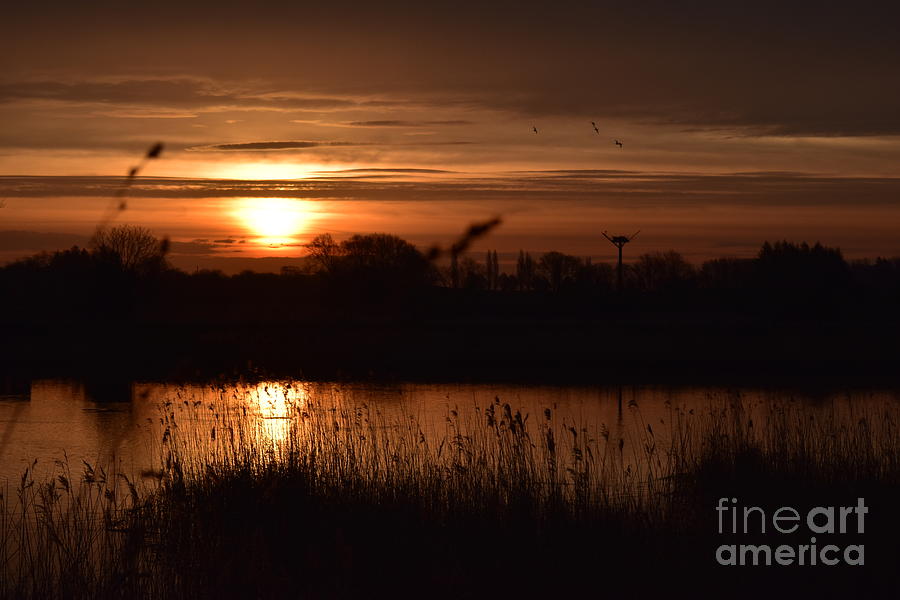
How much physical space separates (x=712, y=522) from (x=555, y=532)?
1.50 meters

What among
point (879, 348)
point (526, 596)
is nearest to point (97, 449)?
point (526, 596)

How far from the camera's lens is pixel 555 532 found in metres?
8.14

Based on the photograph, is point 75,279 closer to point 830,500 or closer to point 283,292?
point 830,500

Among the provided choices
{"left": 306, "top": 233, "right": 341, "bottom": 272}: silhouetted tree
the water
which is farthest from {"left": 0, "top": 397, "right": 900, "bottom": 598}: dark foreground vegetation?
{"left": 306, "top": 233, "right": 341, "bottom": 272}: silhouetted tree

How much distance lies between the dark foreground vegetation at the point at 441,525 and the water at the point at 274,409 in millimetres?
1003

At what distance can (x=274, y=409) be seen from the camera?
1527 cm

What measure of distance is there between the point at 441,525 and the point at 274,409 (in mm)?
7010

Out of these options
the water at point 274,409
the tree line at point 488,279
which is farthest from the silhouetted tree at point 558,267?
the water at point 274,409

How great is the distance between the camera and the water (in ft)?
43.9

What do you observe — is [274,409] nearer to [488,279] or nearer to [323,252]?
[488,279]

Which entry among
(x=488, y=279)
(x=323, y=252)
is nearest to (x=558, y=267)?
(x=323, y=252)

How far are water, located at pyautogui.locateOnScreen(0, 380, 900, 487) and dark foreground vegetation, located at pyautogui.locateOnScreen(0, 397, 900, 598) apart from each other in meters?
A: 1.00

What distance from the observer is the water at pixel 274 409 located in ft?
43.9

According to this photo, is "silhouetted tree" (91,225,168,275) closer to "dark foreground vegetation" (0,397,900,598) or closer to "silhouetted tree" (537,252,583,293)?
"dark foreground vegetation" (0,397,900,598)
